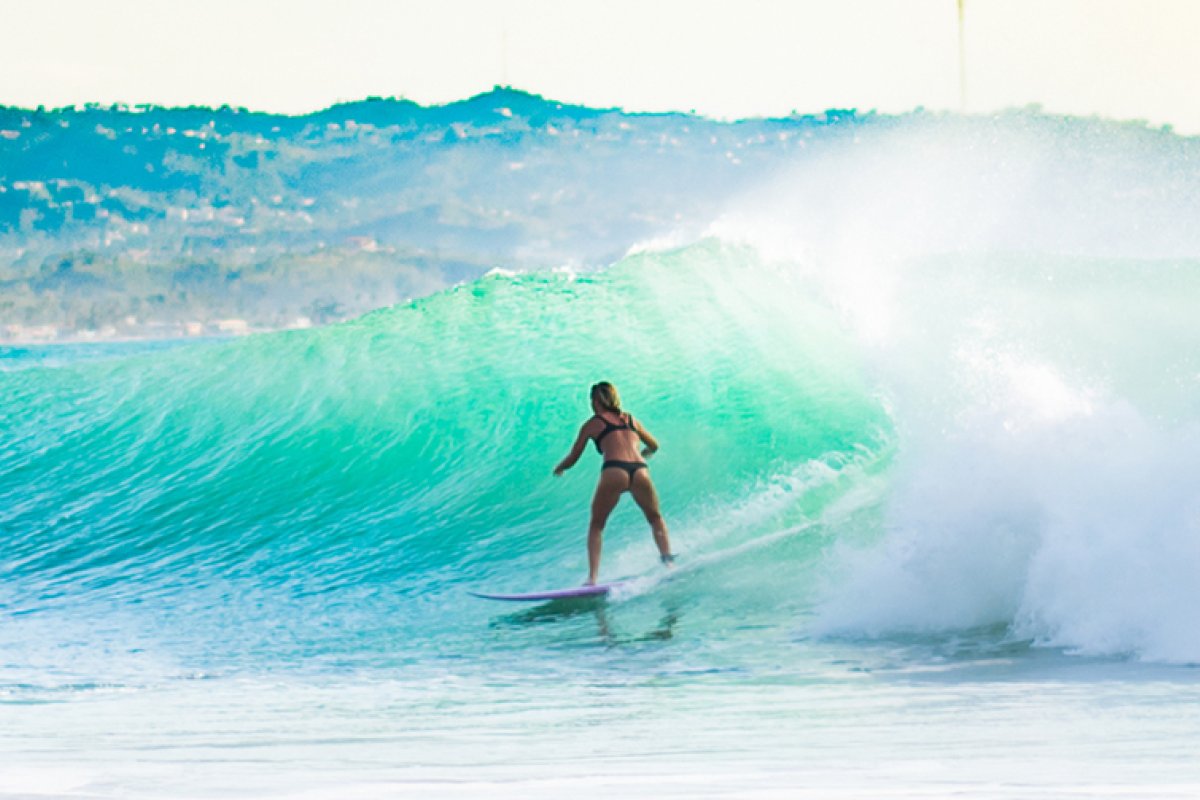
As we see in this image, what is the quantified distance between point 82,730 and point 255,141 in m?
91.7


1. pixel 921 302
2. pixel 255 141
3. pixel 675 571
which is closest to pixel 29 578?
pixel 675 571

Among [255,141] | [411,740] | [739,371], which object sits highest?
[255,141]

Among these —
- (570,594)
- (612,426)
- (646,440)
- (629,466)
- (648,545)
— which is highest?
(612,426)

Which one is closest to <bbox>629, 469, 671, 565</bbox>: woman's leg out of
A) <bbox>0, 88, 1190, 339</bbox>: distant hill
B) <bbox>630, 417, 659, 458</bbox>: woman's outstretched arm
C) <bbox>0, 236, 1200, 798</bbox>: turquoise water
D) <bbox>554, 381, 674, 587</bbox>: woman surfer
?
<bbox>554, 381, 674, 587</bbox>: woman surfer

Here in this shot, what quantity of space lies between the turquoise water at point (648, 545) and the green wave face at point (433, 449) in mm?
48

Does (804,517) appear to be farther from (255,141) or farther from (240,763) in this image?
(255,141)

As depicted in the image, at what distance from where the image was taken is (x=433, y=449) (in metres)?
13.2

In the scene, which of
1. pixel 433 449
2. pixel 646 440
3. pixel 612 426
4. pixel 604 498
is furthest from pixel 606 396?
pixel 433 449

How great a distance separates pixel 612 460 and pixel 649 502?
319 millimetres

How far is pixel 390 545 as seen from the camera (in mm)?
11047

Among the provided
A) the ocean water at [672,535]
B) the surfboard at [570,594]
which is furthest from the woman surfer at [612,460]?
the ocean water at [672,535]

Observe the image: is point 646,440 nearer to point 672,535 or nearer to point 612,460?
point 612,460

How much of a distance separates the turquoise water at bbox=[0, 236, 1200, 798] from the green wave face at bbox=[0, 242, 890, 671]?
5 centimetres

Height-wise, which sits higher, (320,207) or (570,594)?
(320,207)
